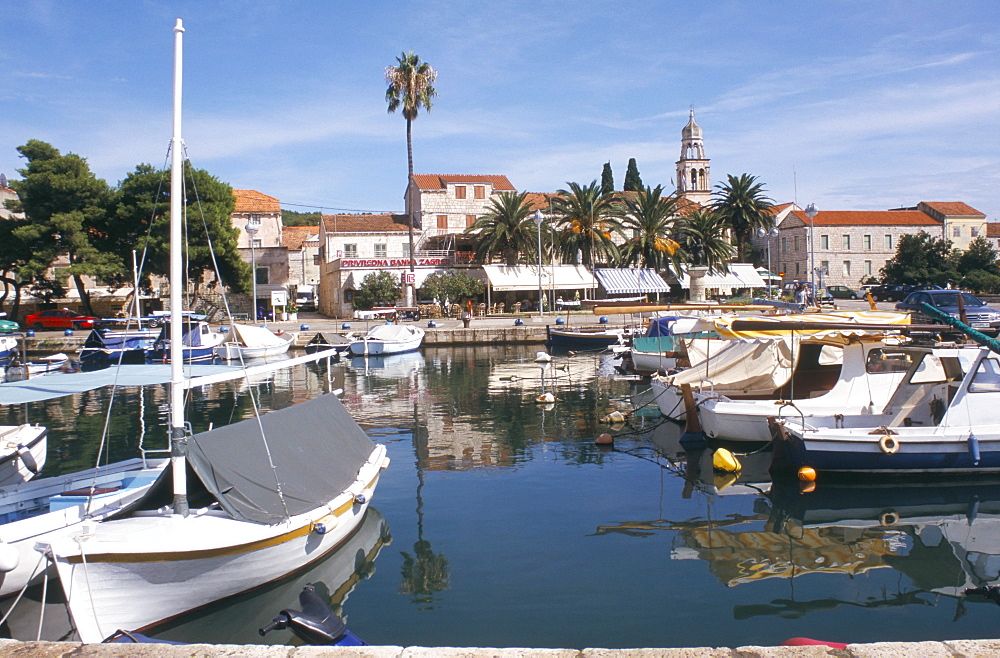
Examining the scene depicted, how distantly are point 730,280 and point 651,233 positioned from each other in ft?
30.0

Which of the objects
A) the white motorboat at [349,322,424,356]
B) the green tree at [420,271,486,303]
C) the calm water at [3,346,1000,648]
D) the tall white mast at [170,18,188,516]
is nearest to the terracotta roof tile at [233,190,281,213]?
the green tree at [420,271,486,303]

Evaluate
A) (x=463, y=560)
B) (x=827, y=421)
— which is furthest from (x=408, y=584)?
(x=827, y=421)

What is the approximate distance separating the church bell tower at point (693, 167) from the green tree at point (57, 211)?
188 ft

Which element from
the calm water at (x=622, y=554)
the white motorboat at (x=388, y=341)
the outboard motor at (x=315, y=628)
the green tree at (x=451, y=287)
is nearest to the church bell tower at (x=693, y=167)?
the green tree at (x=451, y=287)

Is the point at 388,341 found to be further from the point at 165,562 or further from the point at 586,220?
the point at 165,562

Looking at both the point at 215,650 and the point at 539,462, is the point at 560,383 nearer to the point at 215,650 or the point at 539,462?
the point at 539,462

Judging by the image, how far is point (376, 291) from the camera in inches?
2389

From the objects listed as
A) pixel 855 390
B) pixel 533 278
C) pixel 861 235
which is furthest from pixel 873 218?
pixel 855 390

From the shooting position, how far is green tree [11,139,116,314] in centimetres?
5128

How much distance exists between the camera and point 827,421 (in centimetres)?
1681

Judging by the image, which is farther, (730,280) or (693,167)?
(693,167)

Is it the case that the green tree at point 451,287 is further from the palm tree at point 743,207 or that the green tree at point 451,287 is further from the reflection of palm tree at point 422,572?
the reflection of palm tree at point 422,572

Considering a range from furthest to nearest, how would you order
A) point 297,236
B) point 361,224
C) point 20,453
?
point 297,236, point 361,224, point 20,453

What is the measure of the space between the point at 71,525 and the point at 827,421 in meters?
14.0
